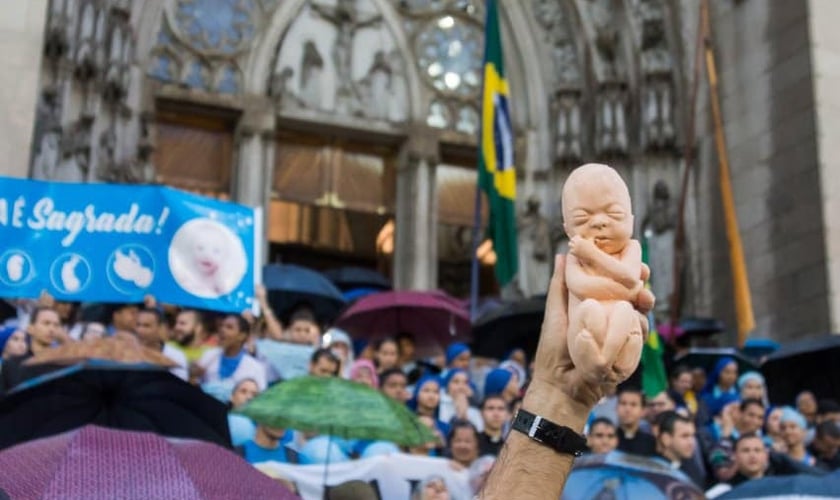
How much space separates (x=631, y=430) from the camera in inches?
361

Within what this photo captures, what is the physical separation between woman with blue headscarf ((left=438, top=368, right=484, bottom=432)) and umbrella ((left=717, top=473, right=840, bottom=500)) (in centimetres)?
303

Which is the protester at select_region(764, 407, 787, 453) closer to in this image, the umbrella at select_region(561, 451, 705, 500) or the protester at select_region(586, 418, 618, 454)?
the protester at select_region(586, 418, 618, 454)

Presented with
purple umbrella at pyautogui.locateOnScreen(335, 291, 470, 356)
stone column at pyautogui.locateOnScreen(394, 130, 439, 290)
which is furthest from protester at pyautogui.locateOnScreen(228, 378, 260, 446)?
stone column at pyautogui.locateOnScreen(394, 130, 439, 290)

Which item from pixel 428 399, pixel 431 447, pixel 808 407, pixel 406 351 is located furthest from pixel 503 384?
pixel 808 407

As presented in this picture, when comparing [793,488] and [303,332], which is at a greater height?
[303,332]

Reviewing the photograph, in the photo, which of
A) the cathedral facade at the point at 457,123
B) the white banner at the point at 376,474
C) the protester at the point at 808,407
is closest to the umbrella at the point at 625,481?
the white banner at the point at 376,474

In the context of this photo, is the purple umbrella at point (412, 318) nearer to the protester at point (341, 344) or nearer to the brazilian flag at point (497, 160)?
the protester at point (341, 344)

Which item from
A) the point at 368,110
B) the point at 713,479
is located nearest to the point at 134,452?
the point at 713,479

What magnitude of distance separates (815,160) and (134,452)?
12386 mm

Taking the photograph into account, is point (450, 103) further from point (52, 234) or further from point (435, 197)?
point (52, 234)

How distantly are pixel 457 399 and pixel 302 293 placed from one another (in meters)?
3.35

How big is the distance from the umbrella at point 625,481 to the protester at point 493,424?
166 centimetres

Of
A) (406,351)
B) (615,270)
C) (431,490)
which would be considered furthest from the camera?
(406,351)

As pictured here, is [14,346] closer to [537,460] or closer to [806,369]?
[537,460]
